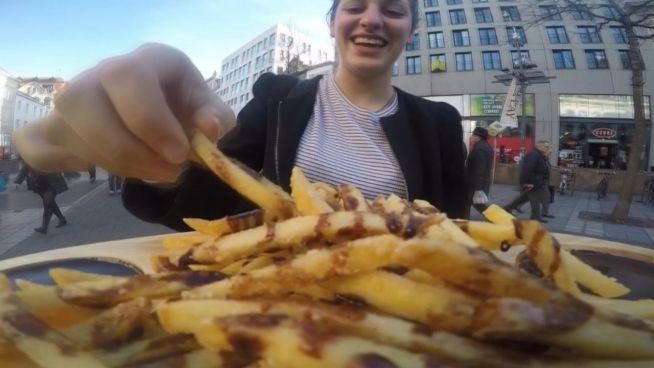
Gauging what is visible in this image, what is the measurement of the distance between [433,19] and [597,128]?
11248 millimetres

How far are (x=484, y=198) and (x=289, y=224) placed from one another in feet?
18.6

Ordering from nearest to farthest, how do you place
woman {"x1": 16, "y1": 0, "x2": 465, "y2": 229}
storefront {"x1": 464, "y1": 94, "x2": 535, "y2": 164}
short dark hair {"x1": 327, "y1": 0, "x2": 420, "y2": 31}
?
woman {"x1": 16, "y1": 0, "x2": 465, "y2": 229} < short dark hair {"x1": 327, "y1": 0, "x2": 420, "y2": 31} < storefront {"x1": 464, "y1": 94, "x2": 535, "y2": 164}

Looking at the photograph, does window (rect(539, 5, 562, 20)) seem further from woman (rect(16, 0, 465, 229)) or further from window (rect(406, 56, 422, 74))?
window (rect(406, 56, 422, 74))

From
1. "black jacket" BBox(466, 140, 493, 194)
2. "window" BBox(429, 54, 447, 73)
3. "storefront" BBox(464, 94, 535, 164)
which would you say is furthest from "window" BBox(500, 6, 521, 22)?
"black jacket" BBox(466, 140, 493, 194)

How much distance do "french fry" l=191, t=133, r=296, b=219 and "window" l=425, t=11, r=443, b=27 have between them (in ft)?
83.2

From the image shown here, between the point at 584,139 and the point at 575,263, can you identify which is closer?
the point at 575,263

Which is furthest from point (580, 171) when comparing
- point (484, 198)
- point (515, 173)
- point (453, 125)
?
point (453, 125)

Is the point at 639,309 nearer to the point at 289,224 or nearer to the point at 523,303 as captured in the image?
the point at 523,303

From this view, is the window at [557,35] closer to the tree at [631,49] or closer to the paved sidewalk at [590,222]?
the paved sidewalk at [590,222]

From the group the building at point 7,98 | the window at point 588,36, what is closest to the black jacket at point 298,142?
the building at point 7,98

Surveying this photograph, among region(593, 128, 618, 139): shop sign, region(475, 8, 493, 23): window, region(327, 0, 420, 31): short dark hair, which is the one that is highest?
region(475, 8, 493, 23): window

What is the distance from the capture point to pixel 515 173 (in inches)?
544

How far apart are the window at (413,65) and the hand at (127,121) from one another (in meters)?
25.3

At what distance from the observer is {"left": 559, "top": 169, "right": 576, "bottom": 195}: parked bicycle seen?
38.7ft
